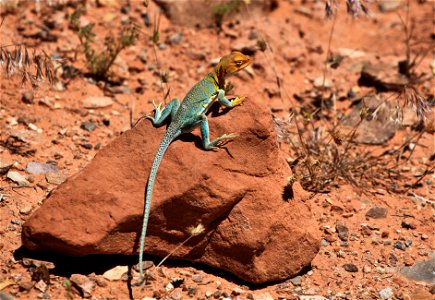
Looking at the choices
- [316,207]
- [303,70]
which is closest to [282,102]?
[303,70]

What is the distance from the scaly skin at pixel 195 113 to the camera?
4.21 m

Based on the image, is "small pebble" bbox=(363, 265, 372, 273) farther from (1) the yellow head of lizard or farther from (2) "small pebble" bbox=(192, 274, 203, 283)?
(1) the yellow head of lizard

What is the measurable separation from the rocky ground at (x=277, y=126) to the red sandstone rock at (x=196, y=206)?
0.22 m

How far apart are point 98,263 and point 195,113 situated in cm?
146

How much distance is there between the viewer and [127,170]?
14.3ft

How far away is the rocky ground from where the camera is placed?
14.8 feet

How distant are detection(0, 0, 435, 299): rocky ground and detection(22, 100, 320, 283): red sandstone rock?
0.22m

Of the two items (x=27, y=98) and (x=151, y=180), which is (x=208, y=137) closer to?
(x=151, y=180)

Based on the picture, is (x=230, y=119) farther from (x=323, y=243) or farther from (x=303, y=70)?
(x=303, y=70)

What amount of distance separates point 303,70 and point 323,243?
132 inches

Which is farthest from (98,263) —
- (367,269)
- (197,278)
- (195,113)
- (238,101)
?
(367,269)

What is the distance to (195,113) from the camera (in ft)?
15.2

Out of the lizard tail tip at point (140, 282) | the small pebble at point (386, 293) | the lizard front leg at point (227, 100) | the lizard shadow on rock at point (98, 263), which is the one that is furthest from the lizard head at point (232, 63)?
the small pebble at point (386, 293)

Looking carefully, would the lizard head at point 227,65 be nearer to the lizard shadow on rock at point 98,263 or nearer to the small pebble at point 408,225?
the lizard shadow on rock at point 98,263
